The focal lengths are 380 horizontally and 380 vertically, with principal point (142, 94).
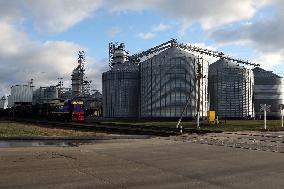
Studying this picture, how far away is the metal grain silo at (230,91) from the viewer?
254 ft

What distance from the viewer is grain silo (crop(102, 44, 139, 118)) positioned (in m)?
80.8

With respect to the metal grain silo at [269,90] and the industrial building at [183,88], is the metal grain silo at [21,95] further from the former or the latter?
the metal grain silo at [269,90]

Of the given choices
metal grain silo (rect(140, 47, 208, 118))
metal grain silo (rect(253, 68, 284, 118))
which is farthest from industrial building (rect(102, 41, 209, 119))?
metal grain silo (rect(253, 68, 284, 118))

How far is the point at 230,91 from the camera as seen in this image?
7856 cm

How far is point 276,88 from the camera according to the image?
89.7 m

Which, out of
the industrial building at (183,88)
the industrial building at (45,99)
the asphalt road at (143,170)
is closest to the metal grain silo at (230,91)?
the industrial building at (183,88)

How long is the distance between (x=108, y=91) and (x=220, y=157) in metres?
70.8

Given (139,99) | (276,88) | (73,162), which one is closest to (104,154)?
(73,162)

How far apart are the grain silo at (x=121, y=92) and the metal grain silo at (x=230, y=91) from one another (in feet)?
53.2

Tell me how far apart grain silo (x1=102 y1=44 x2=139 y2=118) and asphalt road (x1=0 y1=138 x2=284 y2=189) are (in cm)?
6307

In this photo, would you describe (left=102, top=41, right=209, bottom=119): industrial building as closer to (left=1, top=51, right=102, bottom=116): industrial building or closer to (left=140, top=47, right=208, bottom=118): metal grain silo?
(left=140, top=47, right=208, bottom=118): metal grain silo

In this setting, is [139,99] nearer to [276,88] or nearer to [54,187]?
[276,88]

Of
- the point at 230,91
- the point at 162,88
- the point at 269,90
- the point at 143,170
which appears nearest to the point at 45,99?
the point at 162,88

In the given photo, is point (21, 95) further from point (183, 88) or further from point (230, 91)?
point (230, 91)
